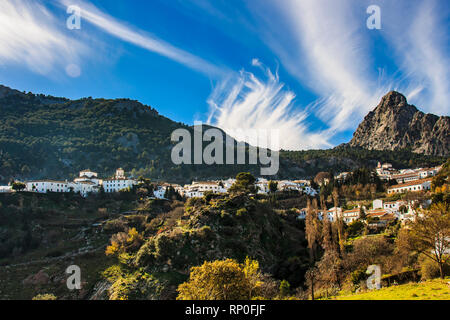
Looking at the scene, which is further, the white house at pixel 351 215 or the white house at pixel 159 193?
the white house at pixel 159 193

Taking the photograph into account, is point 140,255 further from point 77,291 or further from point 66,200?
point 66,200

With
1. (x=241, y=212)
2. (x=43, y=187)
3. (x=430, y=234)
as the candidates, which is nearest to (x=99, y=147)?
(x=43, y=187)

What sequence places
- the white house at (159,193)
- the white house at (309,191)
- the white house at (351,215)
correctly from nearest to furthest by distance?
1. the white house at (351,215)
2. the white house at (159,193)
3. the white house at (309,191)

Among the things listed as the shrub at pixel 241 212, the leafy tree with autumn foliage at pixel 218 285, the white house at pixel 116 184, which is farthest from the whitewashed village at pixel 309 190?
the leafy tree with autumn foliage at pixel 218 285

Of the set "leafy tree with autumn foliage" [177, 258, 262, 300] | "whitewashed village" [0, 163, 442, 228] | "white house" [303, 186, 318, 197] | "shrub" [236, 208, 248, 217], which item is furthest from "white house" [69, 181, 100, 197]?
"leafy tree with autumn foliage" [177, 258, 262, 300]

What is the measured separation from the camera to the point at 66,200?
200 ft

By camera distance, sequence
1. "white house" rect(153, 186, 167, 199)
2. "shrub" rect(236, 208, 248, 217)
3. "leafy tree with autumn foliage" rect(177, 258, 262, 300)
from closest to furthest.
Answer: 1. "leafy tree with autumn foliage" rect(177, 258, 262, 300)
2. "shrub" rect(236, 208, 248, 217)
3. "white house" rect(153, 186, 167, 199)

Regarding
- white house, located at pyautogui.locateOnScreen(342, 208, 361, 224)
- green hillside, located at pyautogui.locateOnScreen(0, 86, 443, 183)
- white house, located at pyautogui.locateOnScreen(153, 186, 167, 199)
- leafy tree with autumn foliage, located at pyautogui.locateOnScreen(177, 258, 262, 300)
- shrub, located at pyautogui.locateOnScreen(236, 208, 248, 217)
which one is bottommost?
leafy tree with autumn foliage, located at pyautogui.locateOnScreen(177, 258, 262, 300)

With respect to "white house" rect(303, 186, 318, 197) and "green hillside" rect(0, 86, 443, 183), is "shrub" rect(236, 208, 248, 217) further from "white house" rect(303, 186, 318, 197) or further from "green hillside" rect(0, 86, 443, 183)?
"green hillside" rect(0, 86, 443, 183)

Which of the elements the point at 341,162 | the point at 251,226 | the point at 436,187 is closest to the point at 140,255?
the point at 251,226

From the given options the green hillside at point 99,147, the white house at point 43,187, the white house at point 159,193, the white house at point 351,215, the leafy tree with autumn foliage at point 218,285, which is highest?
the green hillside at point 99,147

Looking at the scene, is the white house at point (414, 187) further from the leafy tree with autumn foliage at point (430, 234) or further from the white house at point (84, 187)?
the white house at point (84, 187)

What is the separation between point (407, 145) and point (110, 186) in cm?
18624

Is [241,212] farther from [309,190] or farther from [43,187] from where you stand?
[43,187]
